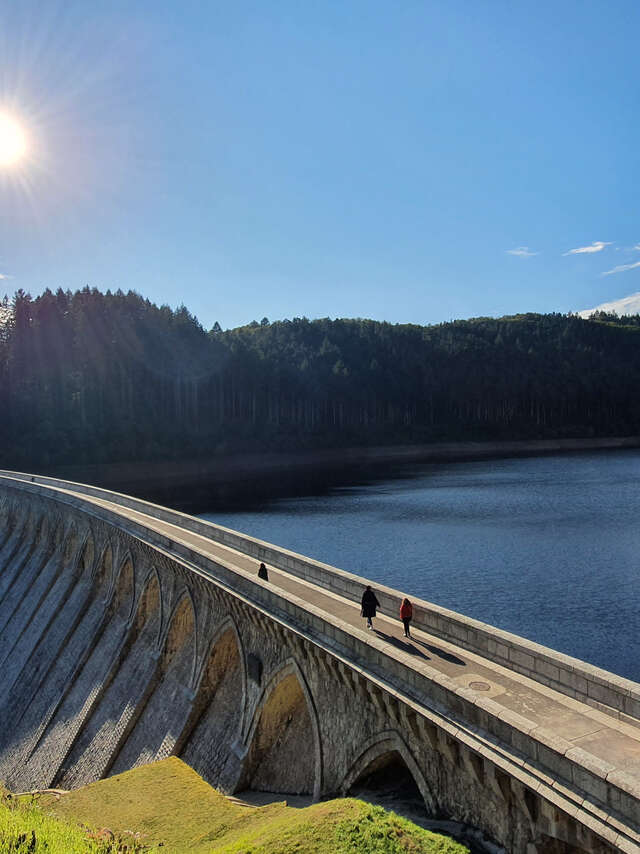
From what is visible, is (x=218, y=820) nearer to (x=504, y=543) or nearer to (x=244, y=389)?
(x=504, y=543)

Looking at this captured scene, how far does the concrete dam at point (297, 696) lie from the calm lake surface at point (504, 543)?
14.3 meters

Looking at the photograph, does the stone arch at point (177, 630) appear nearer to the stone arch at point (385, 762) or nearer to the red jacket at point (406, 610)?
the red jacket at point (406, 610)

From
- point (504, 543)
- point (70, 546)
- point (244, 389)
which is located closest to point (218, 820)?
point (70, 546)

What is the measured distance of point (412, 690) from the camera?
13.1 meters

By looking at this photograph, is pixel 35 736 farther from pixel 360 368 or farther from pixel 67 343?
pixel 360 368

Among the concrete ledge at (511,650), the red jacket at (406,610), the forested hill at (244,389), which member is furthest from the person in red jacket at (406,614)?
the forested hill at (244,389)

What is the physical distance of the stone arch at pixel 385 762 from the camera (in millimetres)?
12459

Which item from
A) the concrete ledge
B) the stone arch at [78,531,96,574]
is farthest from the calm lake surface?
the stone arch at [78,531,96,574]

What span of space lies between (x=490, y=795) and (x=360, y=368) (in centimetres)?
16422

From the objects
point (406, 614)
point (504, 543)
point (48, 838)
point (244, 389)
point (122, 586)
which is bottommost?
point (504, 543)

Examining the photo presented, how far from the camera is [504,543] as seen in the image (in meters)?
50.9

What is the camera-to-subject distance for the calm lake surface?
109ft

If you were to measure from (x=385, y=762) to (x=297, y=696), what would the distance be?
553cm

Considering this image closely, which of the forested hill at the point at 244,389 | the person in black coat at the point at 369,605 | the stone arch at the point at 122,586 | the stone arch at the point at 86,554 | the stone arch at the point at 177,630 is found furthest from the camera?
the forested hill at the point at 244,389
